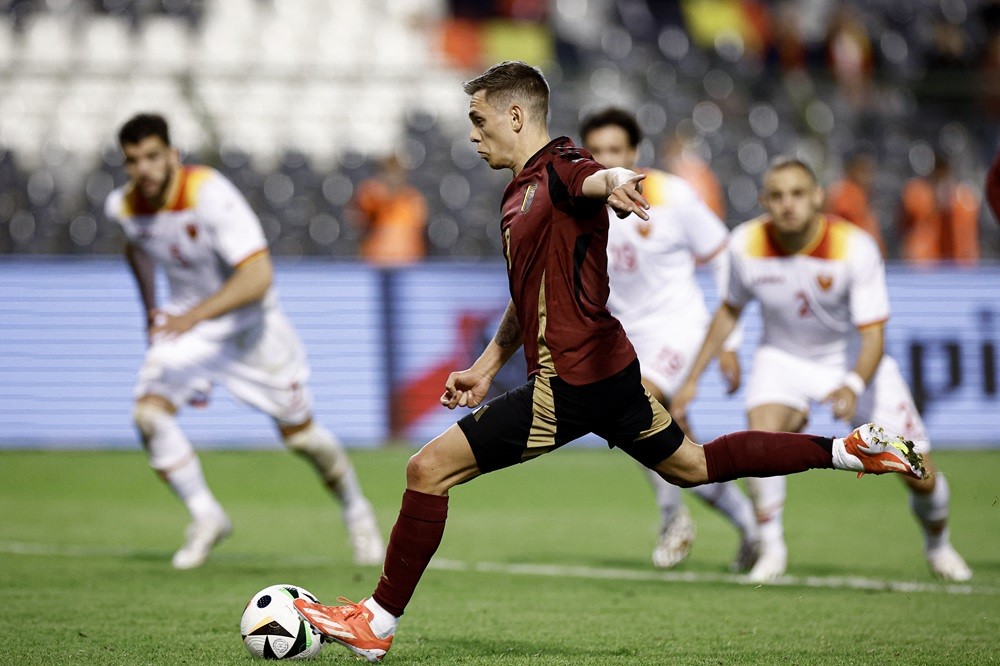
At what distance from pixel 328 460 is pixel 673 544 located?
201 cm

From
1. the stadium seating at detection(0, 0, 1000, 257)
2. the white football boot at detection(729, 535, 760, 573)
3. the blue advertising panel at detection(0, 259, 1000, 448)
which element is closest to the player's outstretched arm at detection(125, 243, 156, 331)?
the white football boot at detection(729, 535, 760, 573)

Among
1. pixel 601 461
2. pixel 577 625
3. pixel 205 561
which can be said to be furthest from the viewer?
pixel 601 461

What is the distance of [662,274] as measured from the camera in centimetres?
814

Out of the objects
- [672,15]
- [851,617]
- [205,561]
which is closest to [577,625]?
[851,617]

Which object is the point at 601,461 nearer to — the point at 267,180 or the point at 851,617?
the point at 267,180

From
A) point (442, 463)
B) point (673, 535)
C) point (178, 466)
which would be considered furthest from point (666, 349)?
point (442, 463)

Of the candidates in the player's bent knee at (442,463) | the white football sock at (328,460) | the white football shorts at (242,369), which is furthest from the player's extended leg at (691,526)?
the player's bent knee at (442,463)

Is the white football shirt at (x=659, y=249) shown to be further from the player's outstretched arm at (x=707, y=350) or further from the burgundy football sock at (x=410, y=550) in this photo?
the burgundy football sock at (x=410, y=550)

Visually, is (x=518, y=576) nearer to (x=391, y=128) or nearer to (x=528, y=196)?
(x=528, y=196)

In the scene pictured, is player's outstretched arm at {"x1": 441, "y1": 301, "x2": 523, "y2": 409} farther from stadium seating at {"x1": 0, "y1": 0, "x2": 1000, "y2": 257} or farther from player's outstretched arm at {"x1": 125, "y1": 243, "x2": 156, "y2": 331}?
stadium seating at {"x1": 0, "y1": 0, "x2": 1000, "y2": 257}

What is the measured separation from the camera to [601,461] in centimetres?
1355

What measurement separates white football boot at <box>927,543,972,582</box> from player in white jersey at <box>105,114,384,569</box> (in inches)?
117

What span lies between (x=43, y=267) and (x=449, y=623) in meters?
9.11

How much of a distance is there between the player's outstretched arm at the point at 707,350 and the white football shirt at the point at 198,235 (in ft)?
8.23
